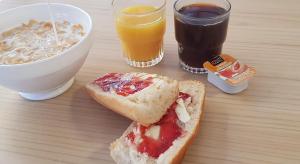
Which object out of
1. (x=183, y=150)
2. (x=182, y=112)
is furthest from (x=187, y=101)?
(x=183, y=150)

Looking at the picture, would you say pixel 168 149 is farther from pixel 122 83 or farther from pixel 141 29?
pixel 141 29

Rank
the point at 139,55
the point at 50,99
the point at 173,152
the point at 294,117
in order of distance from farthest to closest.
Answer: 1. the point at 139,55
2. the point at 50,99
3. the point at 294,117
4. the point at 173,152

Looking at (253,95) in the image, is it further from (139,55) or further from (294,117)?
(139,55)

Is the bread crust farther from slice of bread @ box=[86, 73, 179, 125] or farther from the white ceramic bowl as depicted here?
the white ceramic bowl

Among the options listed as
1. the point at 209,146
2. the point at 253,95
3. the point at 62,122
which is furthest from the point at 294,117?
the point at 62,122

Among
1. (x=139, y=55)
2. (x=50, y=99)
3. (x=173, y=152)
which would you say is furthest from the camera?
(x=139, y=55)

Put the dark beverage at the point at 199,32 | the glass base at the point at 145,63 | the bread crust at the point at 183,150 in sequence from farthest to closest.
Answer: the glass base at the point at 145,63
the dark beverage at the point at 199,32
the bread crust at the point at 183,150

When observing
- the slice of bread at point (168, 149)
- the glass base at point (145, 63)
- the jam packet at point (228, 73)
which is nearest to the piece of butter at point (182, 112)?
the slice of bread at point (168, 149)

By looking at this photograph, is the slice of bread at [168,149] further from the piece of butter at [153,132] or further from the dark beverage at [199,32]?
the dark beverage at [199,32]
